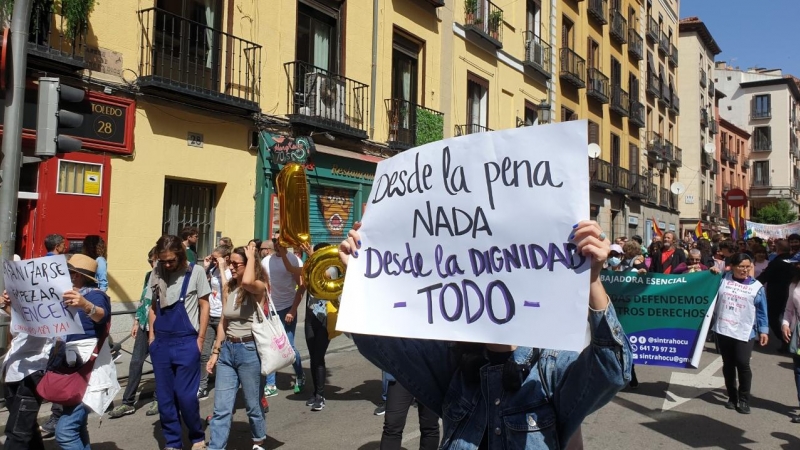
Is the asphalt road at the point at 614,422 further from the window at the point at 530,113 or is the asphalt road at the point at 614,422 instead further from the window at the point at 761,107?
the window at the point at 761,107

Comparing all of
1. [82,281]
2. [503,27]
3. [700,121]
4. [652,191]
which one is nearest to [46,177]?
[82,281]

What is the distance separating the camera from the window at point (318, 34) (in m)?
12.9

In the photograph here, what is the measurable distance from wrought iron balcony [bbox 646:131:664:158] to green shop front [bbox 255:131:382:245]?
22672 mm

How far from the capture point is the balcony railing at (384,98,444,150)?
49.2 feet

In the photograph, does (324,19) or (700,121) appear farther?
(700,121)

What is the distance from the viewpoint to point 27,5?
6363 mm

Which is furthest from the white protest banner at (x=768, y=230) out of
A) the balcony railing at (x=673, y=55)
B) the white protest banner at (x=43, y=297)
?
the white protest banner at (x=43, y=297)

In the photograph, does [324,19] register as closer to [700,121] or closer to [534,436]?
[534,436]

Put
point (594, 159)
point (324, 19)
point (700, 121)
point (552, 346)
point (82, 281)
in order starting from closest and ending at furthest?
point (552, 346) < point (82, 281) < point (324, 19) < point (594, 159) < point (700, 121)

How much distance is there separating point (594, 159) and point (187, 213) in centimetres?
1833

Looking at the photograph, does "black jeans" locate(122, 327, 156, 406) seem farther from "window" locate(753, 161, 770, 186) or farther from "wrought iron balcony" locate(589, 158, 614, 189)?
"window" locate(753, 161, 770, 186)

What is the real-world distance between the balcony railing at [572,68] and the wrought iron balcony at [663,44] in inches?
487

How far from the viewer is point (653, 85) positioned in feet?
109

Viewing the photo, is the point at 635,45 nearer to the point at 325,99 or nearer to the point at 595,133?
the point at 595,133
